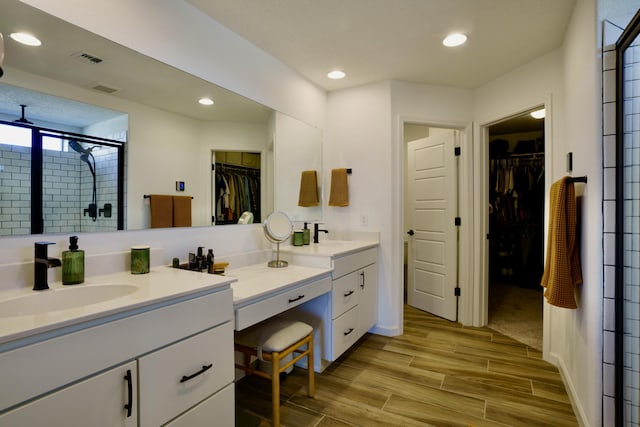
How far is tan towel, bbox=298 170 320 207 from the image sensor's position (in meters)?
2.85

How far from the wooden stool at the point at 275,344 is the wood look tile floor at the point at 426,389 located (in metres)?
0.19

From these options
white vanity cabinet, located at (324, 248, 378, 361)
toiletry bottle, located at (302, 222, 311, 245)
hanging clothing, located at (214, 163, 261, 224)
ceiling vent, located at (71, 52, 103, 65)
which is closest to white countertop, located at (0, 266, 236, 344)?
hanging clothing, located at (214, 163, 261, 224)

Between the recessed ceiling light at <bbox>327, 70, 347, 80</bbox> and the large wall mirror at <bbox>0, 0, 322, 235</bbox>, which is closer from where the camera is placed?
the large wall mirror at <bbox>0, 0, 322, 235</bbox>

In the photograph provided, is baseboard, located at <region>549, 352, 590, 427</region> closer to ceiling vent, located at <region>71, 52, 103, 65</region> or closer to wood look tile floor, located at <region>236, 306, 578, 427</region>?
wood look tile floor, located at <region>236, 306, 578, 427</region>

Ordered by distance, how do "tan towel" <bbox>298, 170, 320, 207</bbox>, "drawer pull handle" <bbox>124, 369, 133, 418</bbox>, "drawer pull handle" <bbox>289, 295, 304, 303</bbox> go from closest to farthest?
"drawer pull handle" <bbox>124, 369, 133, 418</bbox> → "drawer pull handle" <bbox>289, 295, 304, 303</bbox> → "tan towel" <bbox>298, 170, 320, 207</bbox>

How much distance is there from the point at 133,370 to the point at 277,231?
128 centimetres

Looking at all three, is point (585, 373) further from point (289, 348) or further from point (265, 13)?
point (265, 13)

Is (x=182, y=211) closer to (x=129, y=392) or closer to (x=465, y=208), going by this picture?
(x=129, y=392)

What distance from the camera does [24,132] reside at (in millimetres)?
1239

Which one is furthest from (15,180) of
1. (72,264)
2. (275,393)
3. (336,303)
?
(336,303)

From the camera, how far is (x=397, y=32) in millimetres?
2123

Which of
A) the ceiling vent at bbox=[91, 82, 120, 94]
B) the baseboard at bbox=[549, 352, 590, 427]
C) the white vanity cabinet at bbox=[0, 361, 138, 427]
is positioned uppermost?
the ceiling vent at bbox=[91, 82, 120, 94]

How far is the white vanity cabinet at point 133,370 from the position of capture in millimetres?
819

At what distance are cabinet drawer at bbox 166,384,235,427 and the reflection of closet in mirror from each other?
1005mm
